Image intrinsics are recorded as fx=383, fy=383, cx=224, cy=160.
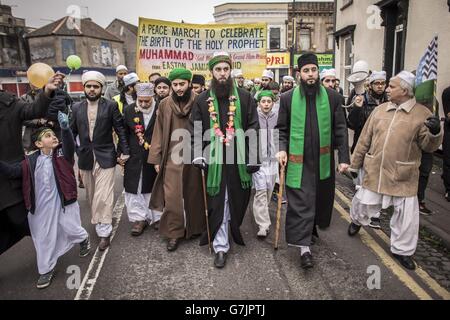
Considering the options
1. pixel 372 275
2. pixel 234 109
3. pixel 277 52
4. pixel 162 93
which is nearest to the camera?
pixel 372 275

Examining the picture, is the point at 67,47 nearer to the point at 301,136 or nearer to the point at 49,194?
the point at 49,194

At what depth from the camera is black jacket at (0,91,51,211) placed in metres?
3.58

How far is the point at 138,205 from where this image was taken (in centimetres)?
513

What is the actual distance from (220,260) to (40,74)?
2.49 metres

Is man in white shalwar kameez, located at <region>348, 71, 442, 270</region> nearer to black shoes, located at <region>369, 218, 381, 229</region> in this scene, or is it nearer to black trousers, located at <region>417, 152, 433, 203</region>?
black shoes, located at <region>369, 218, 381, 229</region>

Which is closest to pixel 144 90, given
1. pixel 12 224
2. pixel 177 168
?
pixel 177 168

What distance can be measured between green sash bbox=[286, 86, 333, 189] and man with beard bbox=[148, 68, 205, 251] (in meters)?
1.15

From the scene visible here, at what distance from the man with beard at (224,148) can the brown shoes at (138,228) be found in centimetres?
119

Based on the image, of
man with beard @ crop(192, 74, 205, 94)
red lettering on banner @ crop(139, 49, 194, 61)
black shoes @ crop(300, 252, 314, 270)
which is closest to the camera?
black shoes @ crop(300, 252, 314, 270)

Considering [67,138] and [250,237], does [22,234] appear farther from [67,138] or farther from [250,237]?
[250,237]

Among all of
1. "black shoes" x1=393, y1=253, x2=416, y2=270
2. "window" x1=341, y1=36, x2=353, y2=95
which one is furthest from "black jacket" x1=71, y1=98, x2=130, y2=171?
"window" x1=341, y1=36, x2=353, y2=95

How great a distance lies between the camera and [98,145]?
470cm
